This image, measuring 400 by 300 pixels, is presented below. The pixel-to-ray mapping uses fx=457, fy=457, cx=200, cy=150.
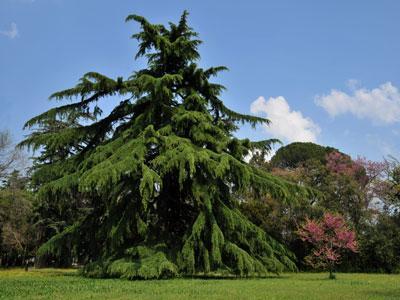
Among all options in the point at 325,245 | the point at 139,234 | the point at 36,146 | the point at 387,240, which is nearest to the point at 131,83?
the point at 36,146

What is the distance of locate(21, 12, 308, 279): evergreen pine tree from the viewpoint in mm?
16578

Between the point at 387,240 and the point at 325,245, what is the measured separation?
30.3 feet

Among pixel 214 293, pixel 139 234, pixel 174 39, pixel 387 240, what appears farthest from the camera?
pixel 387 240

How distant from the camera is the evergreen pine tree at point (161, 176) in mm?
16578

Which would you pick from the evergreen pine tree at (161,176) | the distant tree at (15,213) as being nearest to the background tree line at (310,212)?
the distant tree at (15,213)

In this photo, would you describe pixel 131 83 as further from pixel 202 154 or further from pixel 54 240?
pixel 54 240

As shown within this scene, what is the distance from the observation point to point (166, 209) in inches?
771

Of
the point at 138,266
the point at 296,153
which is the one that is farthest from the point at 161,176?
the point at 296,153

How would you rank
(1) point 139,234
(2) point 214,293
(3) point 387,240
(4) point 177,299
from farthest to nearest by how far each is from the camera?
(3) point 387,240 < (1) point 139,234 < (2) point 214,293 < (4) point 177,299

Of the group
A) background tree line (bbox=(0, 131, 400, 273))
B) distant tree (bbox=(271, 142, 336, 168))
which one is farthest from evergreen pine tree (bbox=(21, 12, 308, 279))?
distant tree (bbox=(271, 142, 336, 168))

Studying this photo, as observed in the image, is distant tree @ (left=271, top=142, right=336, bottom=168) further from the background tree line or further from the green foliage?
the green foliage

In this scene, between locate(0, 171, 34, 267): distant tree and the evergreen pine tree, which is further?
locate(0, 171, 34, 267): distant tree

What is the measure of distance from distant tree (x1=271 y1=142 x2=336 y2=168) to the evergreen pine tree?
102ft

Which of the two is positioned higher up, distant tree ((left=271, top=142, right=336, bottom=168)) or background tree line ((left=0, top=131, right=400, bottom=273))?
distant tree ((left=271, top=142, right=336, bottom=168))
